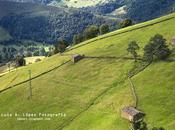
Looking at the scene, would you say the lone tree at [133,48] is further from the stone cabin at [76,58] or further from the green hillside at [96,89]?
the stone cabin at [76,58]

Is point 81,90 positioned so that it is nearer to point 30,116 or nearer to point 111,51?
point 30,116

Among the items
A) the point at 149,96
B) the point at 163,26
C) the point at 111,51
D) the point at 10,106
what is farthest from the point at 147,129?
the point at 163,26

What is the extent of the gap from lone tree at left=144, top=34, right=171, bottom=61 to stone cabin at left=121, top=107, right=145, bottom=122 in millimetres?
35351

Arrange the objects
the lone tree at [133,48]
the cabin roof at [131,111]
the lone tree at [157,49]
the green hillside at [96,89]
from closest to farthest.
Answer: the cabin roof at [131,111]
the green hillside at [96,89]
the lone tree at [157,49]
the lone tree at [133,48]

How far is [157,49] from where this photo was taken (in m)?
138

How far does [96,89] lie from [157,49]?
24.3 metres

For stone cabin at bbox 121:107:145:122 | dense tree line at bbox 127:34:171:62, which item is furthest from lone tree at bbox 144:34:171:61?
stone cabin at bbox 121:107:145:122

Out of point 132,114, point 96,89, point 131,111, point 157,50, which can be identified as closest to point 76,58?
point 96,89

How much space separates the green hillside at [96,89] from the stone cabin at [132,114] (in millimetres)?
1465

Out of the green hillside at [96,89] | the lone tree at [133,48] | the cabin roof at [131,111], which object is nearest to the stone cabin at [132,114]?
the cabin roof at [131,111]

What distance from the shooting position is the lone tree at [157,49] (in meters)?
138

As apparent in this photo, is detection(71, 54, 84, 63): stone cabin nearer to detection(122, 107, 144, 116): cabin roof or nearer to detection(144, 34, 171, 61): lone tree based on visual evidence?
detection(144, 34, 171, 61): lone tree

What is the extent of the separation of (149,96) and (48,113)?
3396 centimetres

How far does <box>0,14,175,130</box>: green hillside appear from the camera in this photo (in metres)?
111
